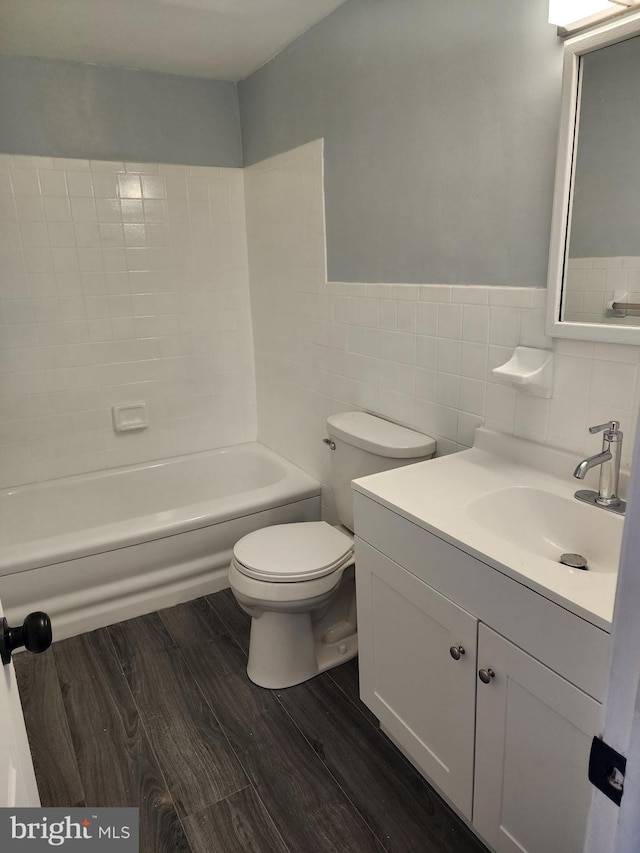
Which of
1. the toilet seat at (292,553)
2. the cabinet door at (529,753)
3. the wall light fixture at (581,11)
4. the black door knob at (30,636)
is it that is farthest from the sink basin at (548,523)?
the wall light fixture at (581,11)

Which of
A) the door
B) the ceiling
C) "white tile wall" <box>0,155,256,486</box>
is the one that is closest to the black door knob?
the door

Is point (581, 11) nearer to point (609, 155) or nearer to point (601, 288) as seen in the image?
point (609, 155)

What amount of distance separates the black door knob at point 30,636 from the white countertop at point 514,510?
796 mm

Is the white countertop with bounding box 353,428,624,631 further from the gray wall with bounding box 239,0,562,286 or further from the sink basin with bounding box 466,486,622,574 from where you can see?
the gray wall with bounding box 239,0,562,286

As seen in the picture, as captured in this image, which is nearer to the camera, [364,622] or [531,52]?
[531,52]

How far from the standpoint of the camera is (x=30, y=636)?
0.72m

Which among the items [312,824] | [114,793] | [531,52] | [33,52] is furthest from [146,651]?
[33,52]

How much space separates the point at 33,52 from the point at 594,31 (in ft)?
7.27

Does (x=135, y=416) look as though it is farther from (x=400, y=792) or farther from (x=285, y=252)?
(x=400, y=792)

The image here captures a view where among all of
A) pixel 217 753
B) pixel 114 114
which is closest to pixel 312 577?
pixel 217 753

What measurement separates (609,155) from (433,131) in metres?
0.61

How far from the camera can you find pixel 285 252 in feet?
8.79

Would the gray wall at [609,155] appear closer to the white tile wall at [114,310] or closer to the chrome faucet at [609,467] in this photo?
the chrome faucet at [609,467]

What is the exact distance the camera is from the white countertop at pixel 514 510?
1090 mm
